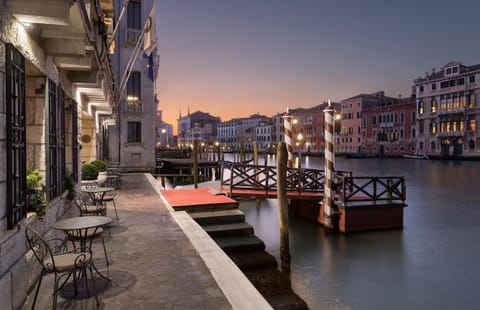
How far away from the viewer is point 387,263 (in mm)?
10117

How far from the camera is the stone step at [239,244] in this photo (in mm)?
7671

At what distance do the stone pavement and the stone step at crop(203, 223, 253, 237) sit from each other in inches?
51.3

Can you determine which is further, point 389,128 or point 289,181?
point 389,128

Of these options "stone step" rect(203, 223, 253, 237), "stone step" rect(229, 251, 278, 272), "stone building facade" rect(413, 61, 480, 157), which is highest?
"stone building facade" rect(413, 61, 480, 157)

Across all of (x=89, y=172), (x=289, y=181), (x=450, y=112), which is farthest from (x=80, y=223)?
(x=450, y=112)

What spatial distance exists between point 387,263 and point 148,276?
8.16 metres

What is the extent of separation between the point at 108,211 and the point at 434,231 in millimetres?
12846

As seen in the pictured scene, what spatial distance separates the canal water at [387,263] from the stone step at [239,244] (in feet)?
4.82

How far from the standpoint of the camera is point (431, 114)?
60.2 meters

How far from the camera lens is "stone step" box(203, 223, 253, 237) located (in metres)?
8.05

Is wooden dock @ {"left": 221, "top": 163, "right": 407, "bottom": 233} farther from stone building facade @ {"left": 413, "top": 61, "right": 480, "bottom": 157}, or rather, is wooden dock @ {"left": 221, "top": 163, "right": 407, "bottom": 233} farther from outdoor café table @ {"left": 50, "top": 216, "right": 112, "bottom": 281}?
stone building facade @ {"left": 413, "top": 61, "right": 480, "bottom": 157}

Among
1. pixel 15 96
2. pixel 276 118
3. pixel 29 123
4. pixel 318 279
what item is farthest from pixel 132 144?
pixel 276 118

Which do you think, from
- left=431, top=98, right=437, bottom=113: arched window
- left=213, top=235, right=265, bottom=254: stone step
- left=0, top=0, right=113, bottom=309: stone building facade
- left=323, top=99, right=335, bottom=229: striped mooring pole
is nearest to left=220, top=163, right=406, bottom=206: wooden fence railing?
left=323, top=99, right=335, bottom=229: striped mooring pole

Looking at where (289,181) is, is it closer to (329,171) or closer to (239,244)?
(329,171)
